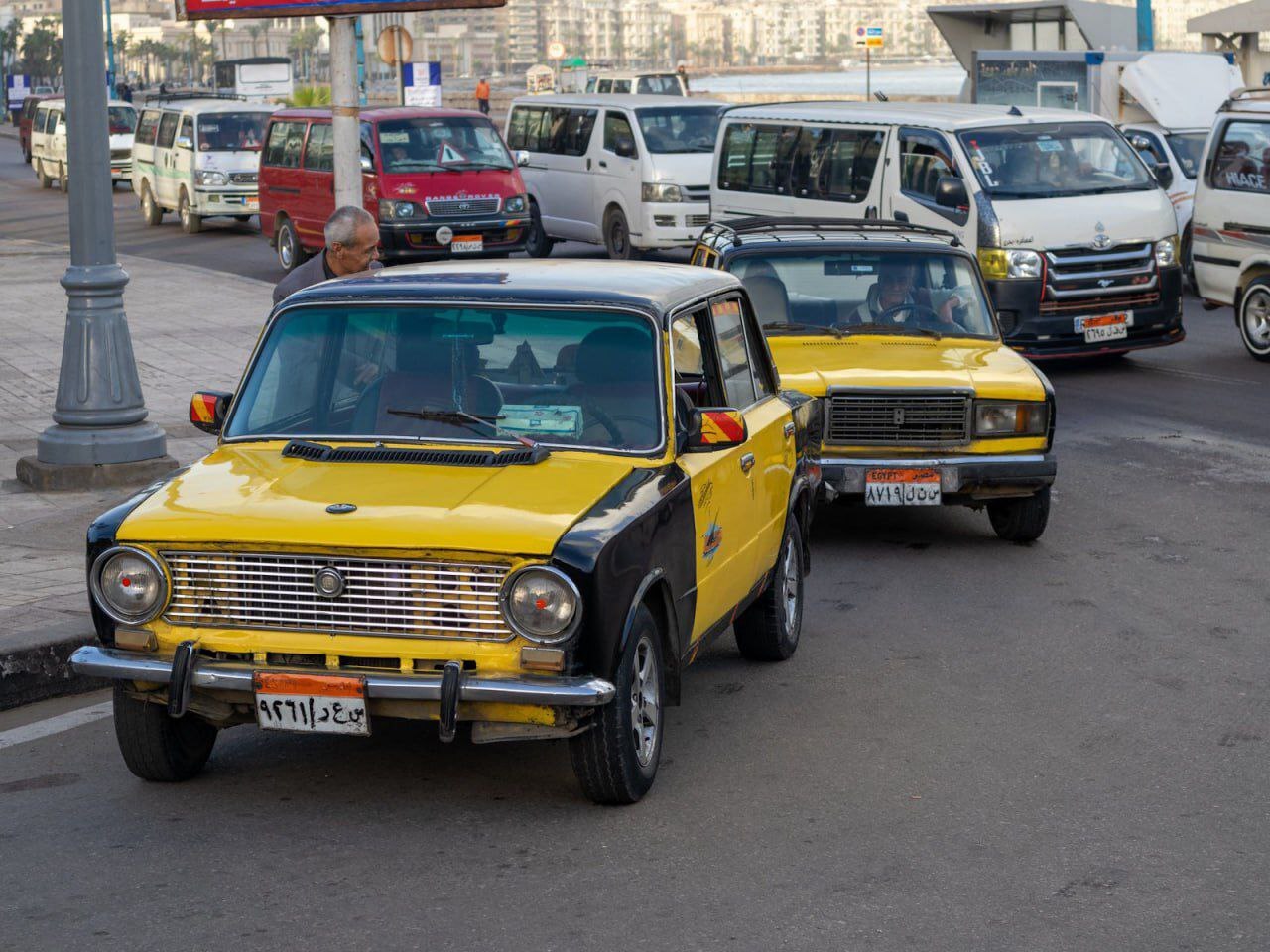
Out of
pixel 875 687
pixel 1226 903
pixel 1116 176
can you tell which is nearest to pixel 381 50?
pixel 1116 176

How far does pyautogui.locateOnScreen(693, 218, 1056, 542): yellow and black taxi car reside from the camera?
934 cm

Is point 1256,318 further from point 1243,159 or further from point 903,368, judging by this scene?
point 903,368

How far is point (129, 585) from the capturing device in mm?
5531

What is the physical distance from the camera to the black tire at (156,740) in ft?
18.8

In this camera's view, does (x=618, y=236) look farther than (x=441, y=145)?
Yes

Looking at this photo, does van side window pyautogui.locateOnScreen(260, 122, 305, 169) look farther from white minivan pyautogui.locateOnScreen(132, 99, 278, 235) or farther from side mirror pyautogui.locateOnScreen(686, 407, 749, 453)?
side mirror pyautogui.locateOnScreen(686, 407, 749, 453)

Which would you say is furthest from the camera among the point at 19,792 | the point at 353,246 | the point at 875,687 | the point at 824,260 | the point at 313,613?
the point at 824,260

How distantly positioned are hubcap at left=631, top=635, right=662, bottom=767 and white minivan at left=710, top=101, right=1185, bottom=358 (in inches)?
390

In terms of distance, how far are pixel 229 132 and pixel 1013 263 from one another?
19.0 m

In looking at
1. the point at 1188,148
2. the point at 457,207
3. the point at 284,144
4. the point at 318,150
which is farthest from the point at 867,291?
the point at 284,144

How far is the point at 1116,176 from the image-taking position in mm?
16750

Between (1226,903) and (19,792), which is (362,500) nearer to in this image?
(19,792)

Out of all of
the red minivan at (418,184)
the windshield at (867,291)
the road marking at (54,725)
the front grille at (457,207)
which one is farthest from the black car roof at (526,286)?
the front grille at (457,207)

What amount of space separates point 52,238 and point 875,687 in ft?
84.3
